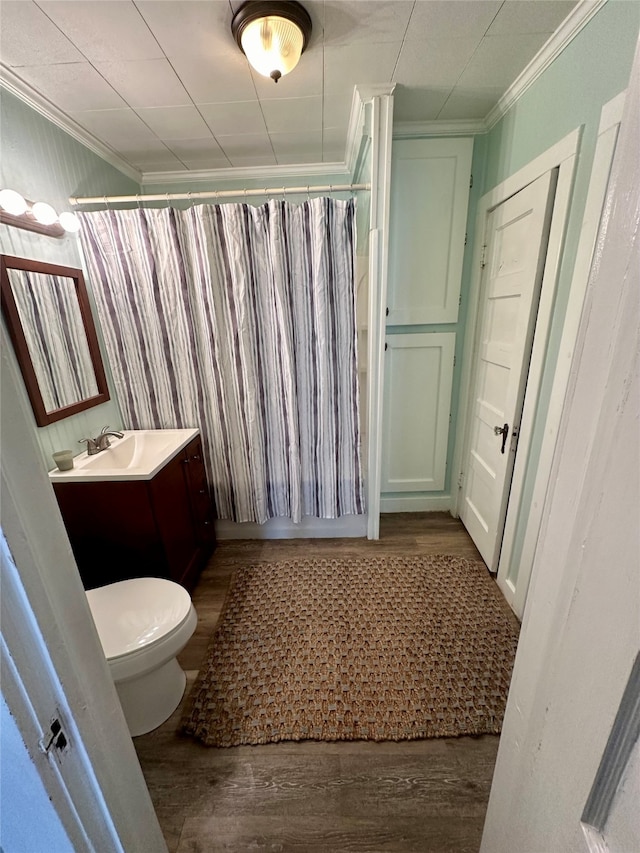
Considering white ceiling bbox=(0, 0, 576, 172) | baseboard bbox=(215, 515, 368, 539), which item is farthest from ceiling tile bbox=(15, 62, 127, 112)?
baseboard bbox=(215, 515, 368, 539)

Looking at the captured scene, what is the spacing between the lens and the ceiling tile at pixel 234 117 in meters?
1.67

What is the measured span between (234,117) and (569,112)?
1.54 meters

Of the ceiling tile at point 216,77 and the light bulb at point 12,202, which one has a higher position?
the ceiling tile at point 216,77

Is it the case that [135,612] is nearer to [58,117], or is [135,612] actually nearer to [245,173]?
[58,117]

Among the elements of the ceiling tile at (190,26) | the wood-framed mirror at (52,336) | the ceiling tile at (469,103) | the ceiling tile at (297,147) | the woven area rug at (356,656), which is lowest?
the woven area rug at (356,656)

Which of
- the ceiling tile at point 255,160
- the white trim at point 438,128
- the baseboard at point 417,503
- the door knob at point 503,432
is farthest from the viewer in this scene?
the baseboard at point 417,503

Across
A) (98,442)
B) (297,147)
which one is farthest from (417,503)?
(297,147)

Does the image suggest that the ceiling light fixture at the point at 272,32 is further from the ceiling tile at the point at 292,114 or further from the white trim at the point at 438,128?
the white trim at the point at 438,128

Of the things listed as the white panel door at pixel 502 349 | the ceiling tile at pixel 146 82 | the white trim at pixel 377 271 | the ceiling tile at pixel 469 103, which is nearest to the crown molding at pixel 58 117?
the ceiling tile at pixel 146 82

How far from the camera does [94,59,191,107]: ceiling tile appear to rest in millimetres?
1370

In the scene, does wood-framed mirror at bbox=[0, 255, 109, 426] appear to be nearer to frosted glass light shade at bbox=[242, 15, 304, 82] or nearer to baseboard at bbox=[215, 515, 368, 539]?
baseboard at bbox=[215, 515, 368, 539]

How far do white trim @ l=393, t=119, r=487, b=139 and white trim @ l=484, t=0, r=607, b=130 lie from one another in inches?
3.4

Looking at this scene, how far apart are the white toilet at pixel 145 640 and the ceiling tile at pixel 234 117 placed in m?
2.27

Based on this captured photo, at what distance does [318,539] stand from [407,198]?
2209 mm
